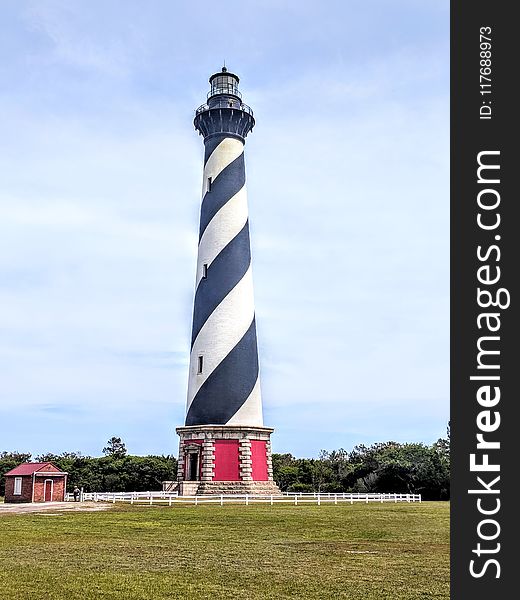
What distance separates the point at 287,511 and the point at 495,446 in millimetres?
20114

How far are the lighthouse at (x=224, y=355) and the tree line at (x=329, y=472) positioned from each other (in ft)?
27.5

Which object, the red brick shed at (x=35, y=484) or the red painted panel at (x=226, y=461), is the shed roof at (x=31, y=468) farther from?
the red painted panel at (x=226, y=461)

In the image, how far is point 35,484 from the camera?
33344mm

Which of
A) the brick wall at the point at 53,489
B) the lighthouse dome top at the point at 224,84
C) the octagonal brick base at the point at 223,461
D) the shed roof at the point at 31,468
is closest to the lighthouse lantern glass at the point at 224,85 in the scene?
the lighthouse dome top at the point at 224,84

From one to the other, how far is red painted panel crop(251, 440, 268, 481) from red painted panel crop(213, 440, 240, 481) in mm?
947

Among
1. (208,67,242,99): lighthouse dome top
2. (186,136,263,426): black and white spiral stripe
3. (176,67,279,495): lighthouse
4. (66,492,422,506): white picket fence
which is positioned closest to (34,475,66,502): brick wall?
(66,492,422,506): white picket fence

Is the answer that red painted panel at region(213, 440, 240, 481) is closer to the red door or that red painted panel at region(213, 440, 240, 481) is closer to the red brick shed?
the red brick shed

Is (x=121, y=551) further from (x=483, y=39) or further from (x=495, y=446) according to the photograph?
(x=483, y=39)

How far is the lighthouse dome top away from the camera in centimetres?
4156

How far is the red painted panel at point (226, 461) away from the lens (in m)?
36.1

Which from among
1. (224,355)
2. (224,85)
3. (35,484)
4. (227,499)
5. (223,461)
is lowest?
(227,499)

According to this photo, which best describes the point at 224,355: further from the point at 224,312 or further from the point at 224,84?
the point at 224,84

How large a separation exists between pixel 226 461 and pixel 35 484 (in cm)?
911

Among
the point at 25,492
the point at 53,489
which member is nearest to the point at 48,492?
the point at 53,489
